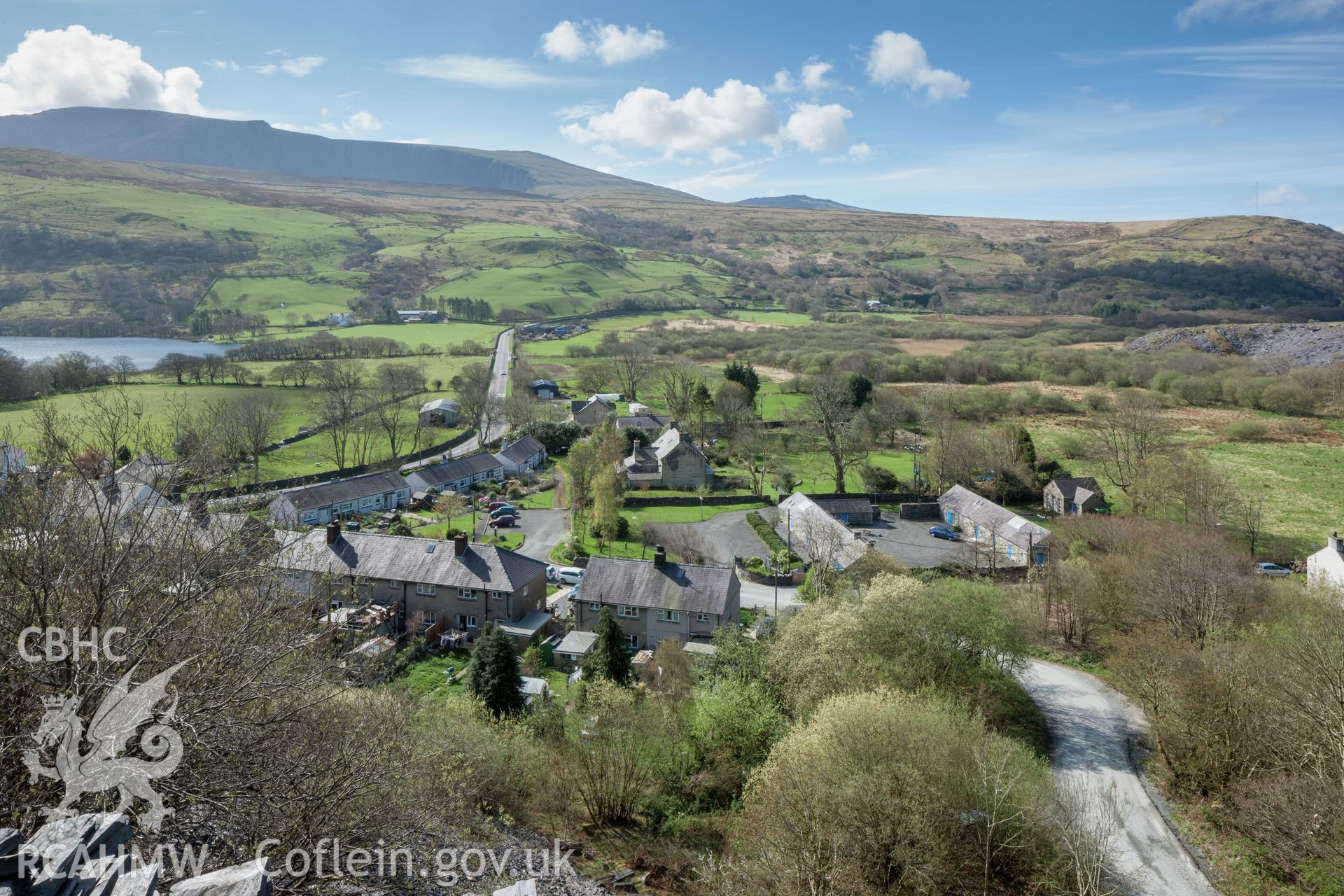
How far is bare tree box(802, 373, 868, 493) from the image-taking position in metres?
65.4

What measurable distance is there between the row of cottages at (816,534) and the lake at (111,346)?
99.3 meters

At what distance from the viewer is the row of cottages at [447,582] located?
37188mm

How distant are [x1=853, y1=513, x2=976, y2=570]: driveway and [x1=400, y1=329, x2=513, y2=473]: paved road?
128 feet

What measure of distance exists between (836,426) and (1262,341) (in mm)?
96403

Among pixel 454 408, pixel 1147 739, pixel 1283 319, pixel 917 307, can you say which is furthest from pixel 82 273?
pixel 1283 319

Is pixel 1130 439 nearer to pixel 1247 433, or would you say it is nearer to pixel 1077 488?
pixel 1077 488

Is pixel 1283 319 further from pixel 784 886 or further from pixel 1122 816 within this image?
pixel 784 886

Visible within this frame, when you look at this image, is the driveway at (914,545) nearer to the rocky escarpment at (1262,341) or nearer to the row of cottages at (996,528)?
the row of cottages at (996,528)

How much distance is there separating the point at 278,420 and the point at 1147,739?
76.5 m

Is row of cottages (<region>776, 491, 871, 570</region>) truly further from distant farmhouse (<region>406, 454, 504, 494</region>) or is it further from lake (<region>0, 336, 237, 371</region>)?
lake (<region>0, 336, 237, 371</region>)

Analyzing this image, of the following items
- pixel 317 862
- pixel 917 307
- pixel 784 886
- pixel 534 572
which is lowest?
pixel 534 572

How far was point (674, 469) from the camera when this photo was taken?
219 feet

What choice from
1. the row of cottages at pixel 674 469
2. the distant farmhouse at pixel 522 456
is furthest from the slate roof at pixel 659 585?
the distant farmhouse at pixel 522 456

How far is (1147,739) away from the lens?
26.4m
